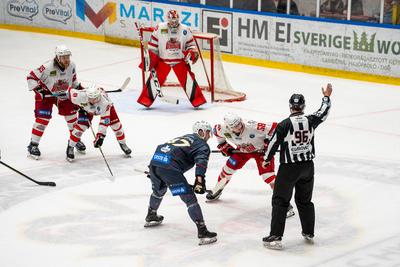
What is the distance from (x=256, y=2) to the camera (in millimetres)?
15633

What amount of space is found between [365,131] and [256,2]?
4.47 m

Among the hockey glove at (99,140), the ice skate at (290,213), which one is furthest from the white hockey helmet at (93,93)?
the ice skate at (290,213)

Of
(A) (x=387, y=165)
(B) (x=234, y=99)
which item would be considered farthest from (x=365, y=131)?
(B) (x=234, y=99)

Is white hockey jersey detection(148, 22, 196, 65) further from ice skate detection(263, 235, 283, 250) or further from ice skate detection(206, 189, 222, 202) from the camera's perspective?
ice skate detection(263, 235, 283, 250)

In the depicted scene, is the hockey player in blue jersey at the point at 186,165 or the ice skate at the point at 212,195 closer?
the hockey player in blue jersey at the point at 186,165

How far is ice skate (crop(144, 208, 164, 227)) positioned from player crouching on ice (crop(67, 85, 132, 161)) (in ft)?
6.19

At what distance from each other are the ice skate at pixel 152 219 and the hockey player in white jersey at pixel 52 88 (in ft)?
8.91

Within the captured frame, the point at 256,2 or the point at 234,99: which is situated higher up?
the point at 256,2

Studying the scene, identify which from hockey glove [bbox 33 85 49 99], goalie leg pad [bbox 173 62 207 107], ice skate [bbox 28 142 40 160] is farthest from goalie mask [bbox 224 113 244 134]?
goalie leg pad [bbox 173 62 207 107]

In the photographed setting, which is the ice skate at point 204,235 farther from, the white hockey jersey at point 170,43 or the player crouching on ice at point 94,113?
the white hockey jersey at point 170,43

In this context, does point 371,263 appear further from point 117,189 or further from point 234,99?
point 234,99

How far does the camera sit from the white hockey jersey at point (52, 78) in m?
10.8

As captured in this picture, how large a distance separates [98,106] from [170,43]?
2.79m

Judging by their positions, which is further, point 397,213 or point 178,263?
point 397,213
